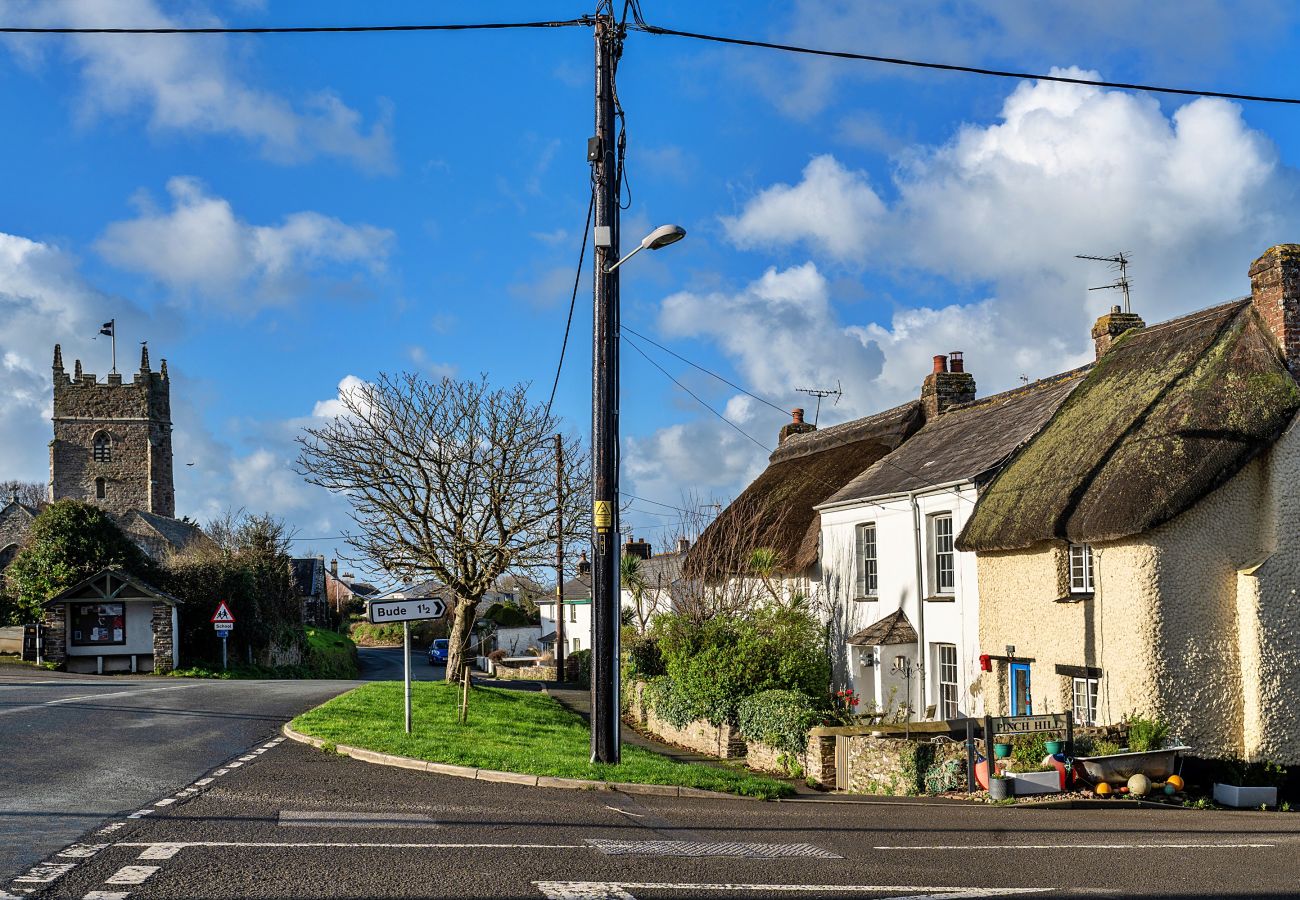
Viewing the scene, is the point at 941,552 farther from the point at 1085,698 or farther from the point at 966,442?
the point at 1085,698

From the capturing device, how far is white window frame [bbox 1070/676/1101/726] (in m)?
17.4

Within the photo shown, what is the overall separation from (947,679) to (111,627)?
2731 centimetres

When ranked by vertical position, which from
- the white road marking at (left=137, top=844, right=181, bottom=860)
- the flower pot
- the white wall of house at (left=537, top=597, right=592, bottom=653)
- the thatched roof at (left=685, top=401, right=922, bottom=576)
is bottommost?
the white wall of house at (left=537, top=597, right=592, bottom=653)

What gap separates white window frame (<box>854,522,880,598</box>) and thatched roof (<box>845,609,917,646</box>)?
153 cm

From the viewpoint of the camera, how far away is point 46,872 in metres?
7.05

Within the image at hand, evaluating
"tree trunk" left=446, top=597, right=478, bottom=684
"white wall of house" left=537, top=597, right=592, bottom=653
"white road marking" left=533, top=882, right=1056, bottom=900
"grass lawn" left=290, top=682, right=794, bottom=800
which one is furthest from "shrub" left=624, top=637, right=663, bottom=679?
"white wall of house" left=537, top=597, right=592, bottom=653

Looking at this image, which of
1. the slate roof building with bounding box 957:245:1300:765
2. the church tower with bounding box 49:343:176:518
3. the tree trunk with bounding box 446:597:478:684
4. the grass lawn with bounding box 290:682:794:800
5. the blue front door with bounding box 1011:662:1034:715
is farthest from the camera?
the church tower with bounding box 49:343:176:518

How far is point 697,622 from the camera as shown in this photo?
25.5 metres

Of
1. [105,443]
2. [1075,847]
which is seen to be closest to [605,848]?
[1075,847]

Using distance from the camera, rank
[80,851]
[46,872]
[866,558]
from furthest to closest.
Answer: [866,558] < [80,851] < [46,872]

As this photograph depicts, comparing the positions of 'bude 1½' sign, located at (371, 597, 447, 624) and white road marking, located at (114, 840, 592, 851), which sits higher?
'bude 1½' sign, located at (371, 597, 447, 624)

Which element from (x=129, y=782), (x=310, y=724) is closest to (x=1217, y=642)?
(x=310, y=724)

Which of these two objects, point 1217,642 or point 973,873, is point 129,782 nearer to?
point 973,873

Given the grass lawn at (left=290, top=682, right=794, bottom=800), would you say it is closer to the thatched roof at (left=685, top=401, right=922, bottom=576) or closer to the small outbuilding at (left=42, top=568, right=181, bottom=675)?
the thatched roof at (left=685, top=401, right=922, bottom=576)
